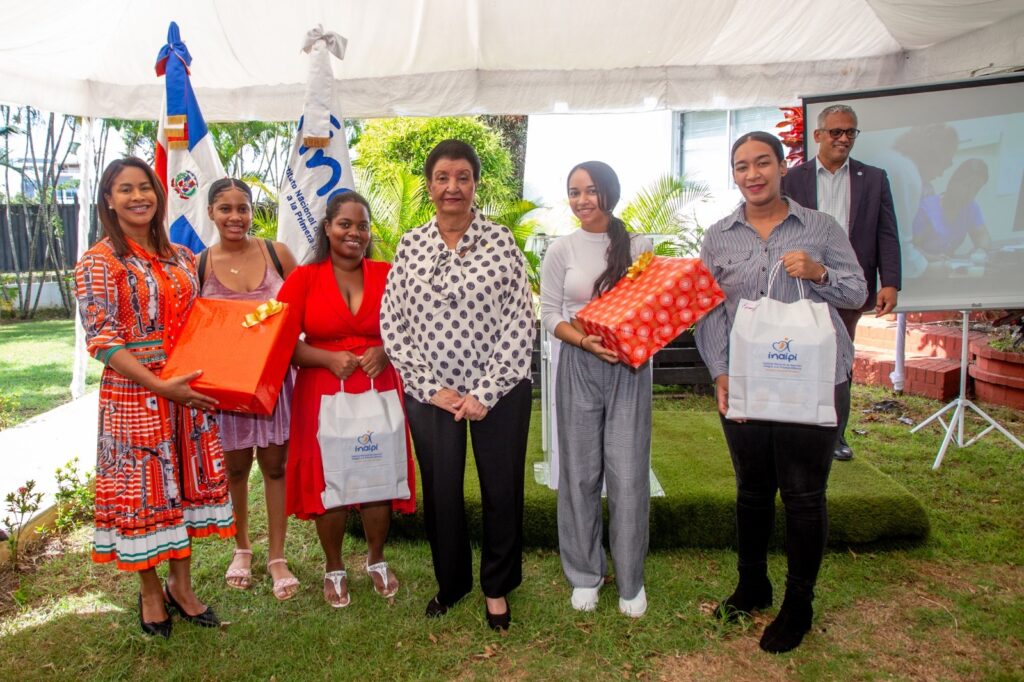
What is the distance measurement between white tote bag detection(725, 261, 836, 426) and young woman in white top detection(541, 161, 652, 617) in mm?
509

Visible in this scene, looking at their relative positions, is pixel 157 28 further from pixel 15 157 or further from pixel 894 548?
pixel 15 157

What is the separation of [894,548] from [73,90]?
6.35 meters

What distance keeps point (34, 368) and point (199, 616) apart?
25.2 feet

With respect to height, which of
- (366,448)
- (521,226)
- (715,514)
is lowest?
(715,514)

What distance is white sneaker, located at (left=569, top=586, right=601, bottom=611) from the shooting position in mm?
3148

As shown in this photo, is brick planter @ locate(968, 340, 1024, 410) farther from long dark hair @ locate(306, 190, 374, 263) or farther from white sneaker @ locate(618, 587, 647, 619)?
long dark hair @ locate(306, 190, 374, 263)

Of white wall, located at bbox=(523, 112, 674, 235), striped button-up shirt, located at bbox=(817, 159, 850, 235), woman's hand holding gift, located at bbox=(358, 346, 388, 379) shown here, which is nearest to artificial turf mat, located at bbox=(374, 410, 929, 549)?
woman's hand holding gift, located at bbox=(358, 346, 388, 379)

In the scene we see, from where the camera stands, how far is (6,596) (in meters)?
3.42

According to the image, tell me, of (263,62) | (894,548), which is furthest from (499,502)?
(263,62)

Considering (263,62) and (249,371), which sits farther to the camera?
(263,62)

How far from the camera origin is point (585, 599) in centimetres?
315

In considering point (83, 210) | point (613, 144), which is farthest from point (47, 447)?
point (613, 144)

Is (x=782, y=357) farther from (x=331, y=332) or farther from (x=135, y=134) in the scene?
(x=135, y=134)

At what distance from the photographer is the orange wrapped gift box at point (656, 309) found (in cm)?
259
